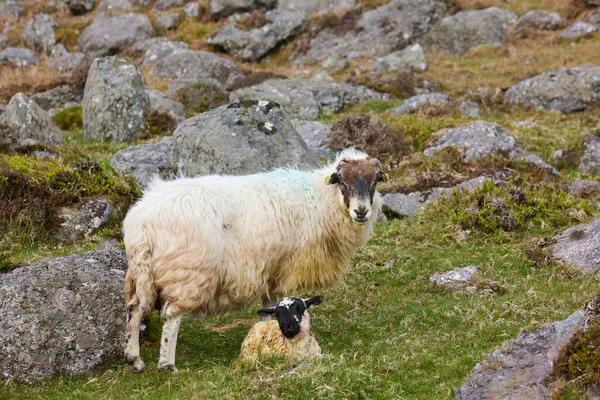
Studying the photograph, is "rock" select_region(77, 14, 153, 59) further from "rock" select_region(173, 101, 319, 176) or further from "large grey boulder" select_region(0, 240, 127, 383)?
"large grey boulder" select_region(0, 240, 127, 383)

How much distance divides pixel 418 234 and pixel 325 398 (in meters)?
7.70

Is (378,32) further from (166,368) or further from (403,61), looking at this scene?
(166,368)

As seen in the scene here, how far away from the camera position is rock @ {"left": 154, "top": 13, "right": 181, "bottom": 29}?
4351 centimetres

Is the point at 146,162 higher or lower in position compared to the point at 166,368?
lower

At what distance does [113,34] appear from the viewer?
41750mm

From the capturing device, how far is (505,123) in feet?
77.2

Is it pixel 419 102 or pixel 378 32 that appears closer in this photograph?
pixel 419 102

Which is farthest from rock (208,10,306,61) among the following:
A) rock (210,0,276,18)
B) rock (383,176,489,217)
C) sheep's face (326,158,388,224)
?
sheep's face (326,158,388,224)

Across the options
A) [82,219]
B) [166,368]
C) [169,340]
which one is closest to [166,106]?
[82,219]

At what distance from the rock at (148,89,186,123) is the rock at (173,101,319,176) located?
8.35 m

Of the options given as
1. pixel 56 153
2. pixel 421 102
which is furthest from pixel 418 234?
pixel 421 102

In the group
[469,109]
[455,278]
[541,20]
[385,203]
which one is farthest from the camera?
[541,20]

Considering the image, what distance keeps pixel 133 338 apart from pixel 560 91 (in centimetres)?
2100

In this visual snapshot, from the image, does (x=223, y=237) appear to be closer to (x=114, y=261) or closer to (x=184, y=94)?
(x=114, y=261)
